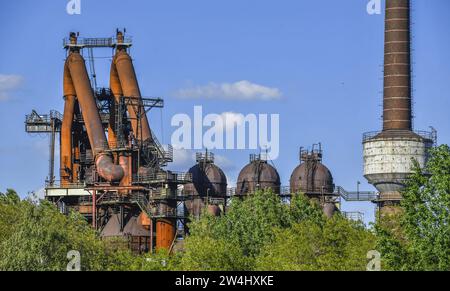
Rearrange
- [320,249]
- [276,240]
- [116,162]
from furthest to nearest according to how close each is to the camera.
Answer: [116,162]
[276,240]
[320,249]

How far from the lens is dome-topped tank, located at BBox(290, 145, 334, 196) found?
12631 centimetres

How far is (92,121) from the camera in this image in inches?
4353

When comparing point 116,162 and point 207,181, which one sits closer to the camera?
point 116,162

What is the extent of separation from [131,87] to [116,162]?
7.04 meters

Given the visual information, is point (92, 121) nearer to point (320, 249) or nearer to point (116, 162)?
point (116, 162)

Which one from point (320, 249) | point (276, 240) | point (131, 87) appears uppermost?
point (131, 87)

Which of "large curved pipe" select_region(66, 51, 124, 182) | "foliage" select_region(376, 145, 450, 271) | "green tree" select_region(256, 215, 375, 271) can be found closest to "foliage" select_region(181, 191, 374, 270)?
"green tree" select_region(256, 215, 375, 271)

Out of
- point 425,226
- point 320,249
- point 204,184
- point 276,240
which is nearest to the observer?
point 425,226

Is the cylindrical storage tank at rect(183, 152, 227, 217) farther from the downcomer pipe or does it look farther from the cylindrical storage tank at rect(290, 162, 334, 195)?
the downcomer pipe

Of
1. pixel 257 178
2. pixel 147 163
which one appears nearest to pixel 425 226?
pixel 147 163

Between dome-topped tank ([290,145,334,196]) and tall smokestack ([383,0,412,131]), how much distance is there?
12.4 m

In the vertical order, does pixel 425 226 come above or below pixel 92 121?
below
